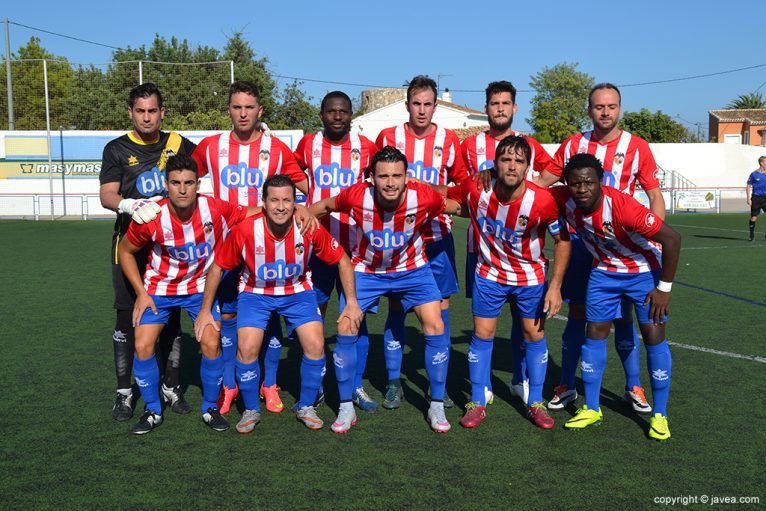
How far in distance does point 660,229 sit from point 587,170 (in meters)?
0.53

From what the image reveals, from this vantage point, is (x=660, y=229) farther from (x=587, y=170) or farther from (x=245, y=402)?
(x=245, y=402)

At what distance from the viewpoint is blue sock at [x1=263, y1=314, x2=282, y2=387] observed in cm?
490

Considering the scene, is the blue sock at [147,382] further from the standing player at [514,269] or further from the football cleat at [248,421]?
the standing player at [514,269]

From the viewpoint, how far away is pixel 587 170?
4.05 m

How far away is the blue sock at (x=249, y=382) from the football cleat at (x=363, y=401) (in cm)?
67

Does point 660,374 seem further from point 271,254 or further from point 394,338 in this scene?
point 271,254

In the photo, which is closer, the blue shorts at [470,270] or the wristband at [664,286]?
the wristband at [664,286]

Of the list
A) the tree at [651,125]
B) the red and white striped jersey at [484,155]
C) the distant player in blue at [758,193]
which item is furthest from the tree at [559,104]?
the red and white striped jersey at [484,155]

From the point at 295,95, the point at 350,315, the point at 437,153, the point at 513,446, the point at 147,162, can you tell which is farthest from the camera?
the point at 295,95

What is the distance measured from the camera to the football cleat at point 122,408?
4449 millimetres

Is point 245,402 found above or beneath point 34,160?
beneath

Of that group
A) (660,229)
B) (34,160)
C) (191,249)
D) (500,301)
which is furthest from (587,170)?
(34,160)

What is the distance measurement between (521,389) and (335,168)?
2.00m

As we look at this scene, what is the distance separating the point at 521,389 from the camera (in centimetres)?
485
